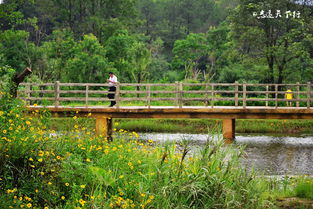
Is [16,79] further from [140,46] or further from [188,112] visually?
[140,46]

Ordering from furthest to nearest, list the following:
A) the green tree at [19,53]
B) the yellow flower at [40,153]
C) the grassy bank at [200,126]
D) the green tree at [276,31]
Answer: the green tree at [19,53] < the green tree at [276,31] < the grassy bank at [200,126] < the yellow flower at [40,153]

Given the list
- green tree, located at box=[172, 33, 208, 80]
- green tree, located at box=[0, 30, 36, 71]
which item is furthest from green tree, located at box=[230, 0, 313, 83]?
green tree, located at box=[0, 30, 36, 71]

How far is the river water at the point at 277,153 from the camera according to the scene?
1514 centimetres

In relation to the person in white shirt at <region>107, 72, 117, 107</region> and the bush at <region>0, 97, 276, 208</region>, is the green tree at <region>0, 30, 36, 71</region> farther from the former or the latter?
the bush at <region>0, 97, 276, 208</region>

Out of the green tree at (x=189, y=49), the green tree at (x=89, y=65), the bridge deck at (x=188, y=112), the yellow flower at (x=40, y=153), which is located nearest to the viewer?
the yellow flower at (x=40, y=153)

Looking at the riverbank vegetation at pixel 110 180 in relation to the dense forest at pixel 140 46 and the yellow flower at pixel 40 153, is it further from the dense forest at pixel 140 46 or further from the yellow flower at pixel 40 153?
the dense forest at pixel 140 46

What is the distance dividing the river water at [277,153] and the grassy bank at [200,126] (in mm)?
1842

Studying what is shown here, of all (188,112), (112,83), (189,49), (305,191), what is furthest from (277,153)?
(189,49)

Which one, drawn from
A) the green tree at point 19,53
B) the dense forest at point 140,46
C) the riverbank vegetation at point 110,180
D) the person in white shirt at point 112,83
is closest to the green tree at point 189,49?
the dense forest at point 140,46

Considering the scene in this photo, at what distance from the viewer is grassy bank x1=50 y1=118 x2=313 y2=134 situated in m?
26.7

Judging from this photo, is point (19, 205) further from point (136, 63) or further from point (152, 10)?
point (152, 10)

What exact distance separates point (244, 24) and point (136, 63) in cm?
765

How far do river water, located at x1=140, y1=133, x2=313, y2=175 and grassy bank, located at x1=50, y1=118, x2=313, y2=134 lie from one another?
1842 mm

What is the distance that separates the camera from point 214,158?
8.57 m
